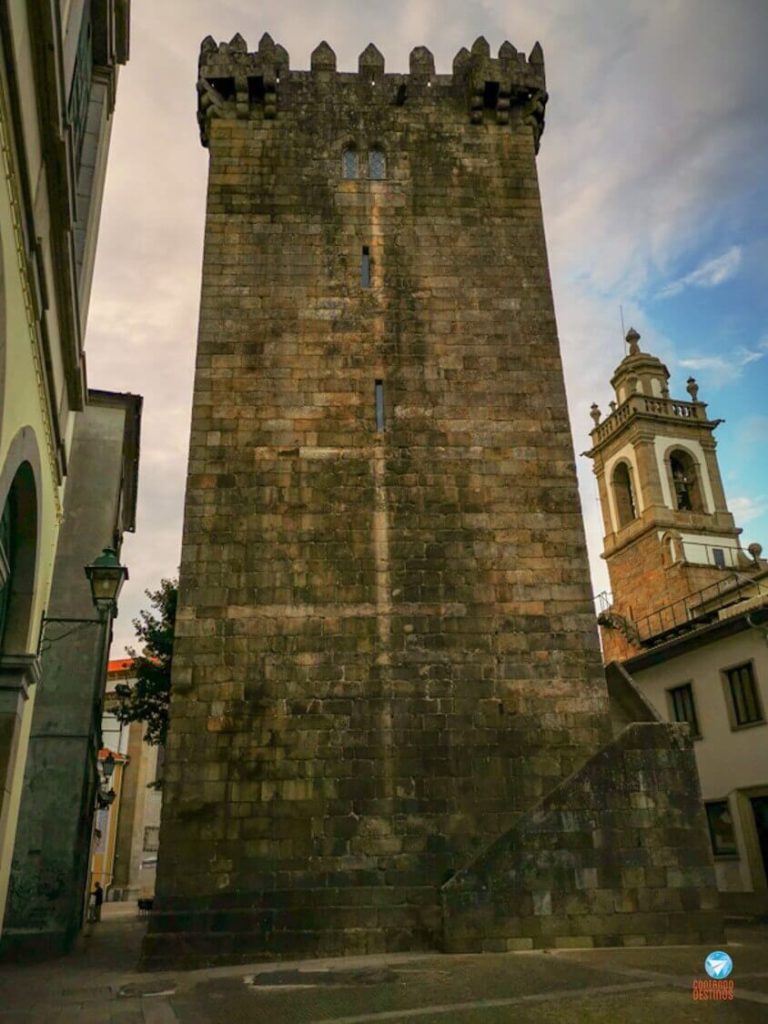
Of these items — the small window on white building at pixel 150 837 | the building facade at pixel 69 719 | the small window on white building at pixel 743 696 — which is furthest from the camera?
the small window on white building at pixel 150 837

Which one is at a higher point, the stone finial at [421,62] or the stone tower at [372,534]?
the stone finial at [421,62]

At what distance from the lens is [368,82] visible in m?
15.7

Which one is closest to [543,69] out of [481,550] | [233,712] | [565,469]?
[565,469]

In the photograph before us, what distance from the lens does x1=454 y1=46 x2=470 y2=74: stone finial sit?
1584 cm

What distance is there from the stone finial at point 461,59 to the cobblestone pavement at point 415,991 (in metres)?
15.8

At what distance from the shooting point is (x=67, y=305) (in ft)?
26.6

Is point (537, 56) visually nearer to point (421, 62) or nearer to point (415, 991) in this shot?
point (421, 62)

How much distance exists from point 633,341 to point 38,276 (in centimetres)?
3955

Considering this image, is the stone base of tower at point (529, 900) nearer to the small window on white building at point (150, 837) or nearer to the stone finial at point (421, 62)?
A: the stone finial at point (421, 62)

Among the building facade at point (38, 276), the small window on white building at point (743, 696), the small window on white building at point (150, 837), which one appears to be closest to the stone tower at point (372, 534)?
the building facade at point (38, 276)

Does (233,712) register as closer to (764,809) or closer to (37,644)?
(37,644)

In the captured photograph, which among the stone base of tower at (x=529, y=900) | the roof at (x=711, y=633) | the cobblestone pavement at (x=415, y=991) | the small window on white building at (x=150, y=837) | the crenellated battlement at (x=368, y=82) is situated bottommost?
the cobblestone pavement at (x=415, y=991)

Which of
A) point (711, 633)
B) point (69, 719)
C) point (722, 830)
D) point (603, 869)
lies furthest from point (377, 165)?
point (722, 830)

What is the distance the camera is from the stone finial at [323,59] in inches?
619
